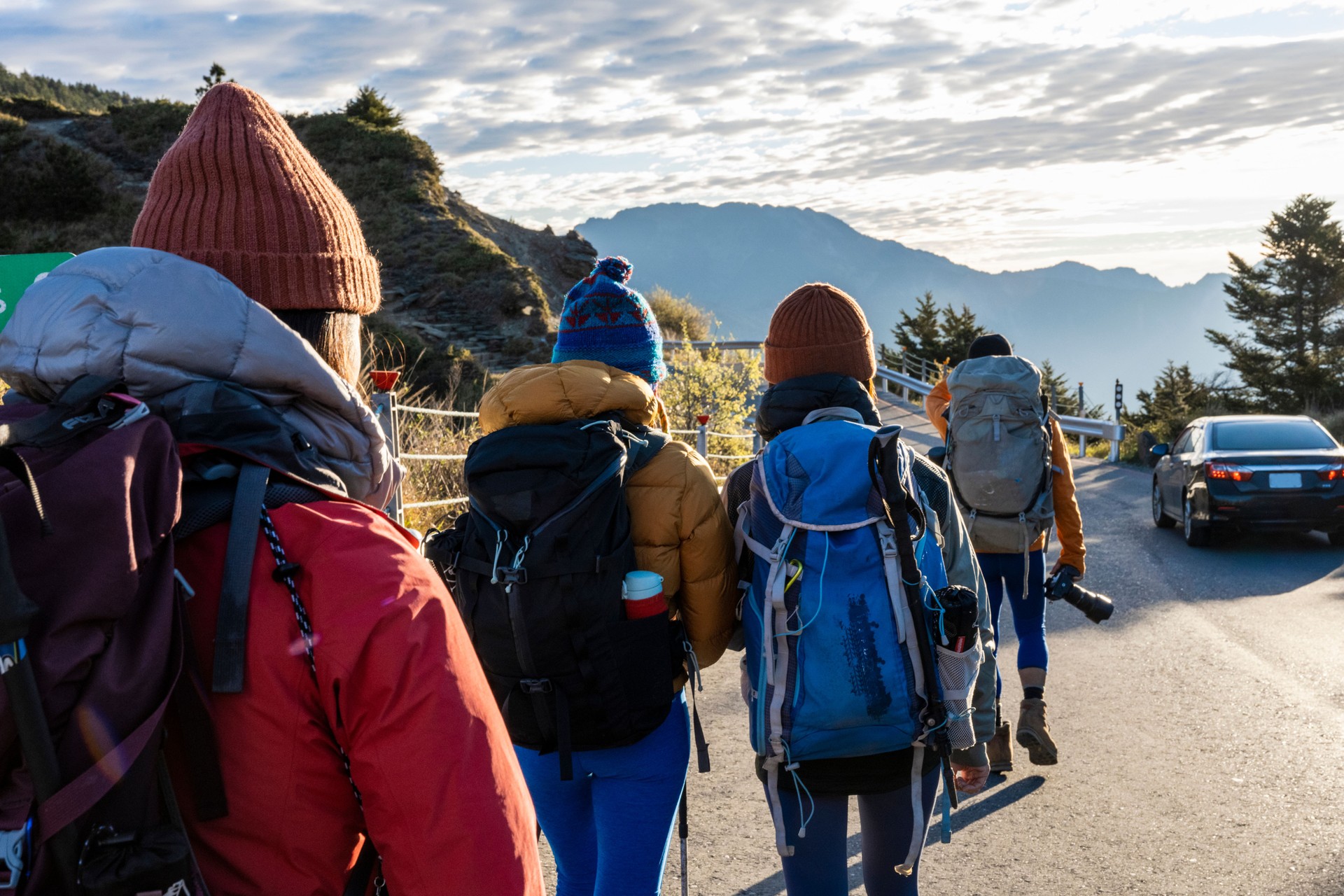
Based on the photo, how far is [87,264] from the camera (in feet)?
3.84

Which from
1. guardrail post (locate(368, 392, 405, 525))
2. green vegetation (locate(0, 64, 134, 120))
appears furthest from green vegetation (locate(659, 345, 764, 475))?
green vegetation (locate(0, 64, 134, 120))

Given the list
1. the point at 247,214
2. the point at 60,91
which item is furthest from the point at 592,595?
the point at 60,91

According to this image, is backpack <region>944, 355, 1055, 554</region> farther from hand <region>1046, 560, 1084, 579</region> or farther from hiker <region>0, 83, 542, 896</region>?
hiker <region>0, 83, 542, 896</region>

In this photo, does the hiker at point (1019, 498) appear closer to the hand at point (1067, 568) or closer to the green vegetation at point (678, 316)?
the hand at point (1067, 568)

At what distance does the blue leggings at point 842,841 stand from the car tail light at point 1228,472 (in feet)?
31.8

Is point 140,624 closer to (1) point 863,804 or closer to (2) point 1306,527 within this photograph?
(1) point 863,804

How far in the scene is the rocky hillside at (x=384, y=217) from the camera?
21.6m

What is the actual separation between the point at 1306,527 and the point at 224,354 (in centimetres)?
1205

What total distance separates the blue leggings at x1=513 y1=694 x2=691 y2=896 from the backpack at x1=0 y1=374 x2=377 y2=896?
5.15 ft

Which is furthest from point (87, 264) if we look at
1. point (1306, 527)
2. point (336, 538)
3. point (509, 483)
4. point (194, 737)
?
point (1306, 527)

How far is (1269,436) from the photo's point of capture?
1148cm

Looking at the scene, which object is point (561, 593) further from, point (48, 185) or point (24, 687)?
point (48, 185)

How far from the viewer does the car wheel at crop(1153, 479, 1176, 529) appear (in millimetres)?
12242

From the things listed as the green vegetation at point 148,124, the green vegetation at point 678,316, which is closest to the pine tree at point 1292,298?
the green vegetation at point 678,316
